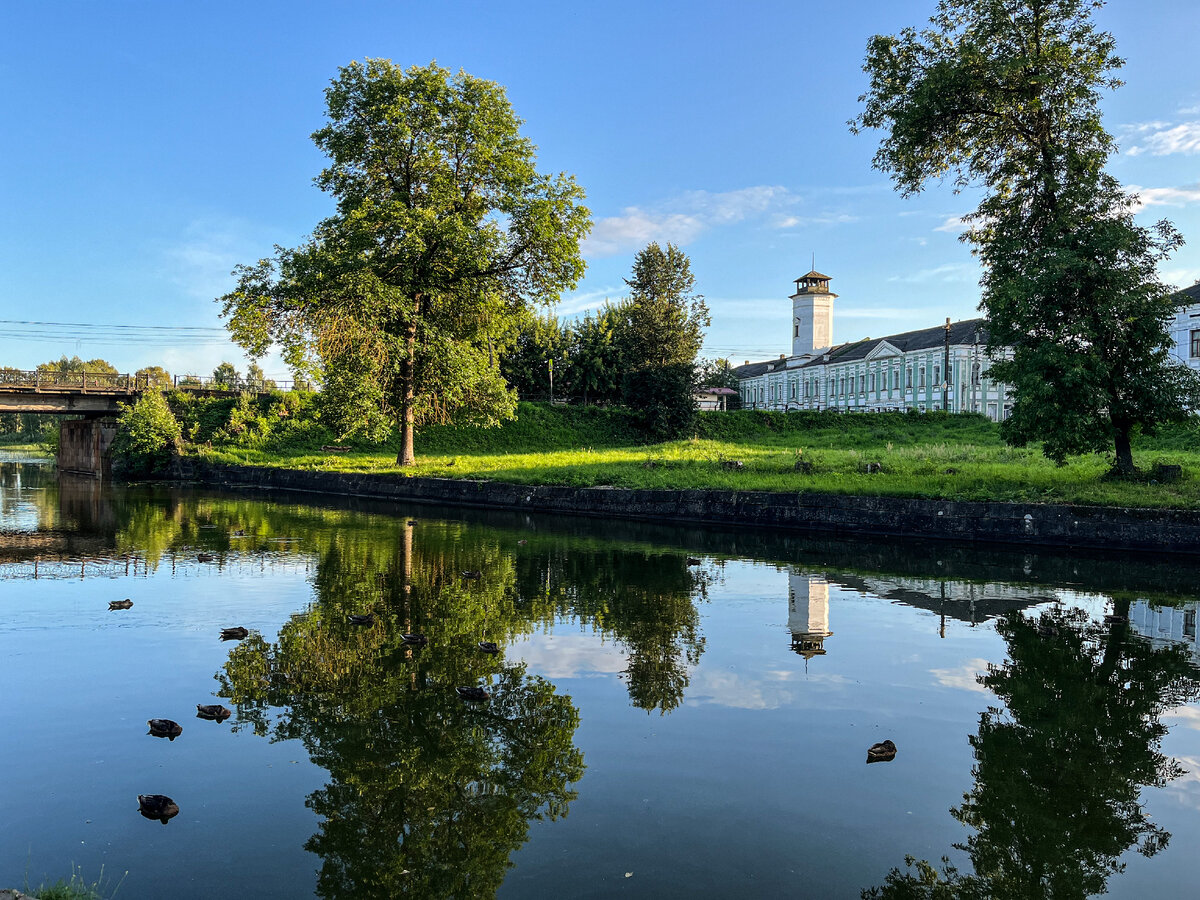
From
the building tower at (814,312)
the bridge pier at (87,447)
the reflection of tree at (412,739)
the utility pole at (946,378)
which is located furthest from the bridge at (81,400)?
the building tower at (814,312)

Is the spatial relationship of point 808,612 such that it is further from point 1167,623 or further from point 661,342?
point 661,342

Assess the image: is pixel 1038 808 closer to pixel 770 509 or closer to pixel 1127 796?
pixel 1127 796

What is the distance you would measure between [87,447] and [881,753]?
54.6 metres

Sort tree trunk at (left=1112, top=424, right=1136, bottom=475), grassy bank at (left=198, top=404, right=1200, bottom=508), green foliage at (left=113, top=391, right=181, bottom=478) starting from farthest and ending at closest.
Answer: green foliage at (left=113, top=391, right=181, bottom=478) < tree trunk at (left=1112, top=424, right=1136, bottom=475) < grassy bank at (left=198, top=404, right=1200, bottom=508)

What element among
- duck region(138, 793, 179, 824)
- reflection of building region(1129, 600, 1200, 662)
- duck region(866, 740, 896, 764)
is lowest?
reflection of building region(1129, 600, 1200, 662)

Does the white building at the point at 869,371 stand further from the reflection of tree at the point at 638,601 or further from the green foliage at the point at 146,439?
the green foliage at the point at 146,439

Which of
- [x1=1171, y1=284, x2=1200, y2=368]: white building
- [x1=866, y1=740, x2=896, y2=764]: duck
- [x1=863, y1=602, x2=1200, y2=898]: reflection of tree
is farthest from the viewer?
[x1=1171, y1=284, x2=1200, y2=368]: white building

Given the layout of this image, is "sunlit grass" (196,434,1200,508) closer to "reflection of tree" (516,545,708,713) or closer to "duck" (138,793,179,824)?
"reflection of tree" (516,545,708,713)

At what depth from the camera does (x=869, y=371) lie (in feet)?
281

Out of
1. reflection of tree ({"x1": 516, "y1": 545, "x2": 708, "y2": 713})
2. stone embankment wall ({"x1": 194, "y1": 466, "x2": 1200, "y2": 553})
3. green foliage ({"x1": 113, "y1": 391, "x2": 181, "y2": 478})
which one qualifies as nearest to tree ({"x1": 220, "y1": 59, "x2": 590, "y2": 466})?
stone embankment wall ({"x1": 194, "y1": 466, "x2": 1200, "y2": 553})

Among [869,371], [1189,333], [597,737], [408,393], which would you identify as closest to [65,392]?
[408,393]

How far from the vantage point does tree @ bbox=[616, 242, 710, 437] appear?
58562mm

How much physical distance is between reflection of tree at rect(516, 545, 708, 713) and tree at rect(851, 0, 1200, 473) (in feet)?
35.0

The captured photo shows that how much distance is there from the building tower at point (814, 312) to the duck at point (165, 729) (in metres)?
100
